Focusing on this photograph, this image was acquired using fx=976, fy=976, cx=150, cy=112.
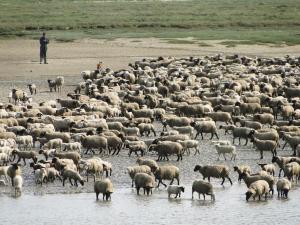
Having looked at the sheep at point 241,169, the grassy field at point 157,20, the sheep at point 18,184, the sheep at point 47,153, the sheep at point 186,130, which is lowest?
the sheep at point 18,184

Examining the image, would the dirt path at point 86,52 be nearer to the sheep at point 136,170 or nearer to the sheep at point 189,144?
the sheep at point 189,144

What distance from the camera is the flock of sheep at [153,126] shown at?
26.1 meters

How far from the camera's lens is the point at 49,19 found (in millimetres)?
82875

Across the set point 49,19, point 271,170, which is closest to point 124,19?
point 49,19

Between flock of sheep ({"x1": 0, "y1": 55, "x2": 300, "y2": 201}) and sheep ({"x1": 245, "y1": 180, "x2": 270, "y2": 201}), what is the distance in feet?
0.08

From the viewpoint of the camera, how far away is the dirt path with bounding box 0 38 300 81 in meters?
53.2

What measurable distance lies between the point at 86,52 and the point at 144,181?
37.2 meters

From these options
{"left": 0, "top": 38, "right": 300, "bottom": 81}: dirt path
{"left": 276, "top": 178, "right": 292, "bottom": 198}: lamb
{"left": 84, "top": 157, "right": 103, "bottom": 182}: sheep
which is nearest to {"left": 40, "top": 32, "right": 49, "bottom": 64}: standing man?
{"left": 0, "top": 38, "right": 300, "bottom": 81}: dirt path

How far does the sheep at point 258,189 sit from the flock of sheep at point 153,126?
0.03 m

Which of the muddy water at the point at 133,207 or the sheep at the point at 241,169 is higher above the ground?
the sheep at the point at 241,169

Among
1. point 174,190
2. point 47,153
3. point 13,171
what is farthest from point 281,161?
point 13,171

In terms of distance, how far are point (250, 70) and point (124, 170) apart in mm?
21706

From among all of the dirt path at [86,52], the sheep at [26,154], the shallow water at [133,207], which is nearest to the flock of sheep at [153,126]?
the sheep at [26,154]

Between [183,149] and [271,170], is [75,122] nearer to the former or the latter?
[183,149]
